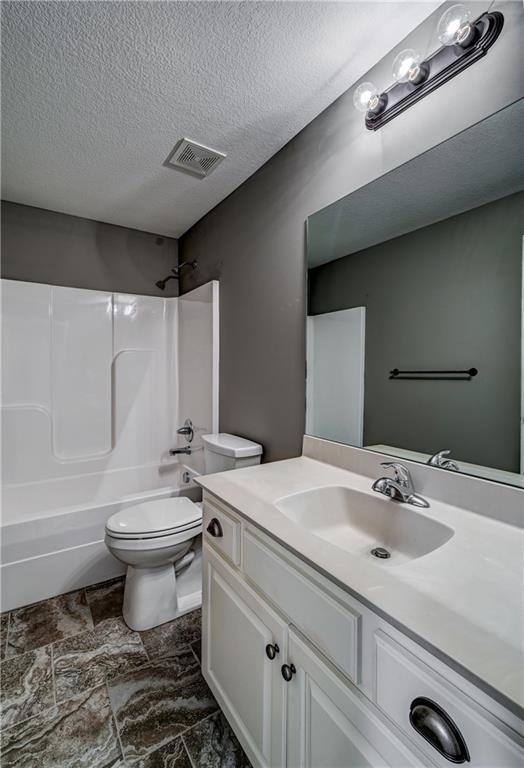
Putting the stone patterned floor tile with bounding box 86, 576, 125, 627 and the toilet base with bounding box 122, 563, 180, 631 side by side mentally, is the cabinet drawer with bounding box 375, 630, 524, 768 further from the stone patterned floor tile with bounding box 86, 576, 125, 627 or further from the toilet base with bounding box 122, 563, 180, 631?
the stone patterned floor tile with bounding box 86, 576, 125, 627

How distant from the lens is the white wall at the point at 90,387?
7.58 feet

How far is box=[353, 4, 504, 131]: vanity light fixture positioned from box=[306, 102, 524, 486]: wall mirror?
0.18 m

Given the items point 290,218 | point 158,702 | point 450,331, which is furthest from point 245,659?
point 290,218

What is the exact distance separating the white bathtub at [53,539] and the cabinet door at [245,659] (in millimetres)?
1134

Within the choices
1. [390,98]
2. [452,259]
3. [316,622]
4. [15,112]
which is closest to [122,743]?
[316,622]

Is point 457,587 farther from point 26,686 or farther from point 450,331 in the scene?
point 26,686

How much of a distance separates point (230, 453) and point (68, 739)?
1.15 metres

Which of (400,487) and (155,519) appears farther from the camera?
(155,519)

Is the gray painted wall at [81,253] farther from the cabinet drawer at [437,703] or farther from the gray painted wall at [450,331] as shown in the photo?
the cabinet drawer at [437,703]

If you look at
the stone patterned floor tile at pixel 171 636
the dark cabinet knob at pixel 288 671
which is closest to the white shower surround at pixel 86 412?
the stone patterned floor tile at pixel 171 636

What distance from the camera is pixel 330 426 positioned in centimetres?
144

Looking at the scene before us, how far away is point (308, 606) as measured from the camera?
765mm

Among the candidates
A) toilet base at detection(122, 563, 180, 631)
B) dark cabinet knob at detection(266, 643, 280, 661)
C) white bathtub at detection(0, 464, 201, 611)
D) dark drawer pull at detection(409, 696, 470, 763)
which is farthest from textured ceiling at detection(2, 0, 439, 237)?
toilet base at detection(122, 563, 180, 631)

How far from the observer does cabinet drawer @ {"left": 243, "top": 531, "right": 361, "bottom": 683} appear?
66 cm
